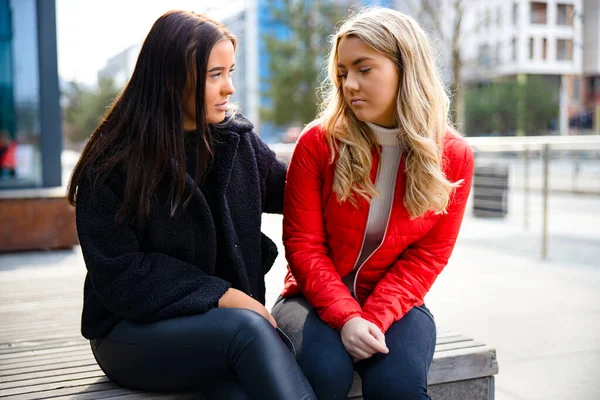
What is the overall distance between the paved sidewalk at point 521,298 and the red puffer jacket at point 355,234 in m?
1.12

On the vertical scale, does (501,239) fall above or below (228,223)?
below

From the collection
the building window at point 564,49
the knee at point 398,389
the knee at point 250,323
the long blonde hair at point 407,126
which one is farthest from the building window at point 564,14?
the knee at point 250,323

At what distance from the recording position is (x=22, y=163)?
26.2 feet

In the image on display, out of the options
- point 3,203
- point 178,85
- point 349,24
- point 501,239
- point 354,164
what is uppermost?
point 349,24

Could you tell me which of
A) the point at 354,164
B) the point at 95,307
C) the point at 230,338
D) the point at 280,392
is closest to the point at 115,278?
the point at 95,307

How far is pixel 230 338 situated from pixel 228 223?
0.43 meters

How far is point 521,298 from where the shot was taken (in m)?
5.12

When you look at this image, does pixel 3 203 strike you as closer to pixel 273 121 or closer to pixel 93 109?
pixel 273 121

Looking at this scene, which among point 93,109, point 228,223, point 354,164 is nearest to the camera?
point 228,223

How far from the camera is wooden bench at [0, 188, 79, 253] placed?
677 centimetres

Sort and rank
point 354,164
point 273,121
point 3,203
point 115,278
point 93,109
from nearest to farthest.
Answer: point 115,278 < point 354,164 < point 3,203 < point 273,121 < point 93,109

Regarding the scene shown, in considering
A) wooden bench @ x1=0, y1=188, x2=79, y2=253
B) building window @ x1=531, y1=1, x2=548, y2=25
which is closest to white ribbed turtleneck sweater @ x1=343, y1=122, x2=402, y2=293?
wooden bench @ x1=0, y1=188, x2=79, y2=253

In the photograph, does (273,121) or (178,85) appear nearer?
(178,85)

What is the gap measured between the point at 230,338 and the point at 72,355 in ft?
2.94
